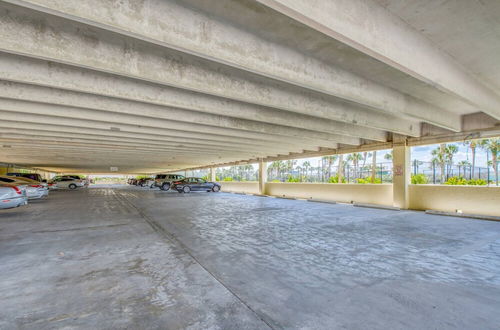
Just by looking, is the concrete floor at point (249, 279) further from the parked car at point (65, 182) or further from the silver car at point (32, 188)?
the parked car at point (65, 182)

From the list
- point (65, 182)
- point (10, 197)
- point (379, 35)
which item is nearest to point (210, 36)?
point (379, 35)

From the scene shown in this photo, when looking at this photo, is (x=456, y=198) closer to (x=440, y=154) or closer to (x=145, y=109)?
(x=145, y=109)

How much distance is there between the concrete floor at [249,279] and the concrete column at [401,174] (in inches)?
214

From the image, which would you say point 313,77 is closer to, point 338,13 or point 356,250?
point 338,13

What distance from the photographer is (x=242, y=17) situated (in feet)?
12.9

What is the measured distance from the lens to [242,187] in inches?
1037

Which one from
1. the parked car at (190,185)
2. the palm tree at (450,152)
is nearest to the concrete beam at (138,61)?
the parked car at (190,185)

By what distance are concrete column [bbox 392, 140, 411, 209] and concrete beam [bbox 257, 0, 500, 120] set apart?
286 inches

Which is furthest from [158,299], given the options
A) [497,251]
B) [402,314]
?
[497,251]

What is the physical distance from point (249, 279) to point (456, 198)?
11.3 metres

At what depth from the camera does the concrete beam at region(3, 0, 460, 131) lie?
10.4 feet

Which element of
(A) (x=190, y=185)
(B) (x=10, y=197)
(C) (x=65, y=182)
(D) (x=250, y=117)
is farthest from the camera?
(C) (x=65, y=182)

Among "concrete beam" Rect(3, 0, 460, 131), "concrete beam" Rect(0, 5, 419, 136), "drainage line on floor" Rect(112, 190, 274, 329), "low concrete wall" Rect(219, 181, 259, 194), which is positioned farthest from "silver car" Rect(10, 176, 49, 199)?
"low concrete wall" Rect(219, 181, 259, 194)

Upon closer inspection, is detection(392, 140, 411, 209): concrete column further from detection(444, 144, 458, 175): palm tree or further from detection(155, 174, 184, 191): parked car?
detection(444, 144, 458, 175): palm tree
